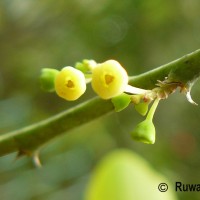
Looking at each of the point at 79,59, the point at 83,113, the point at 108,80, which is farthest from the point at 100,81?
the point at 79,59

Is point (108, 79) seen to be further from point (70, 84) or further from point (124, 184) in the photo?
point (124, 184)

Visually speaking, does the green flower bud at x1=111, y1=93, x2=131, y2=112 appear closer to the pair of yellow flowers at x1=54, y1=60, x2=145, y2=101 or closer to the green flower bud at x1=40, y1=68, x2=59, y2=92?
the pair of yellow flowers at x1=54, y1=60, x2=145, y2=101

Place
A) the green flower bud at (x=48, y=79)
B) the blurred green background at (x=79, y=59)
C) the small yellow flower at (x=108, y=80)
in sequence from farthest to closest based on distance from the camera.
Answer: the blurred green background at (x=79, y=59)
the green flower bud at (x=48, y=79)
the small yellow flower at (x=108, y=80)

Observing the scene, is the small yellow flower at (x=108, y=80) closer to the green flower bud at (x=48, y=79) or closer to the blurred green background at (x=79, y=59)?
the green flower bud at (x=48, y=79)

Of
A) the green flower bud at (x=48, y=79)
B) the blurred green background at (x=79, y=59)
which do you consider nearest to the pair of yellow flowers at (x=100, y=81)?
the green flower bud at (x=48, y=79)

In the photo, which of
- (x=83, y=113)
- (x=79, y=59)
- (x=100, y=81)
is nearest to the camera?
(x=100, y=81)

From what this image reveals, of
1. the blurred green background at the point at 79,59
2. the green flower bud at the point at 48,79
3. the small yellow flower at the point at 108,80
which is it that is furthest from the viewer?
the blurred green background at the point at 79,59
